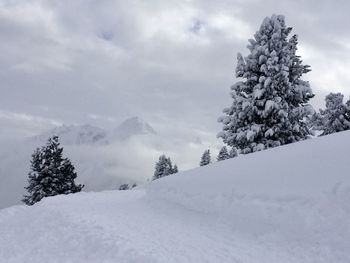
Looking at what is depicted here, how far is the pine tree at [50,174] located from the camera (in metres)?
36.0

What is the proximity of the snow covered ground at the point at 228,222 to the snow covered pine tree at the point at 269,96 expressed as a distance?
852 centimetres

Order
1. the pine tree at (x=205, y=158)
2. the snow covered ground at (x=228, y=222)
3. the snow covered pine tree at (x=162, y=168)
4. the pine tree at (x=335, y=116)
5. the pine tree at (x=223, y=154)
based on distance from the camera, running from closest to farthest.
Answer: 1. the snow covered ground at (x=228, y=222)
2. the pine tree at (x=335, y=116)
3. the snow covered pine tree at (x=162, y=168)
4. the pine tree at (x=223, y=154)
5. the pine tree at (x=205, y=158)

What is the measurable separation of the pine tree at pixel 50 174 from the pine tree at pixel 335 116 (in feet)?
79.3

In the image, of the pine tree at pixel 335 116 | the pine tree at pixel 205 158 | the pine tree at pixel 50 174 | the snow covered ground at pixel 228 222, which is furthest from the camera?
the pine tree at pixel 205 158

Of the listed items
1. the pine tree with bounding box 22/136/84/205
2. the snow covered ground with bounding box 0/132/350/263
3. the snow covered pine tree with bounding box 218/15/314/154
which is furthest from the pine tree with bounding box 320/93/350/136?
the pine tree with bounding box 22/136/84/205

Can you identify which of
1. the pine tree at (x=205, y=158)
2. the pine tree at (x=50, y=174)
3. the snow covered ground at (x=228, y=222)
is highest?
the pine tree at (x=205, y=158)

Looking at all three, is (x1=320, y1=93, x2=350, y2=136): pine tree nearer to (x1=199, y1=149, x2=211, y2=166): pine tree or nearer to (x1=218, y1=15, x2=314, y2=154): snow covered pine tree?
(x1=218, y1=15, x2=314, y2=154): snow covered pine tree

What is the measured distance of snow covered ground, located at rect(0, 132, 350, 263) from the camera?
827cm

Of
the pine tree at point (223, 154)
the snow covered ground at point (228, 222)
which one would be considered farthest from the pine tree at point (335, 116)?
the snow covered ground at point (228, 222)

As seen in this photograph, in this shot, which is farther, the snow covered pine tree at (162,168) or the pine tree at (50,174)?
the snow covered pine tree at (162,168)

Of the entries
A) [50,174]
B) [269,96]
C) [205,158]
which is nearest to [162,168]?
[205,158]

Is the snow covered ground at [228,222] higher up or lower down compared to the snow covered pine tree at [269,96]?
lower down

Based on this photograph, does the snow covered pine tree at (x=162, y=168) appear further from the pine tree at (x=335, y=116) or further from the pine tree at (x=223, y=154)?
the pine tree at (x=335, y=116)

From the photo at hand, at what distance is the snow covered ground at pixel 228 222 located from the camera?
8266mm
